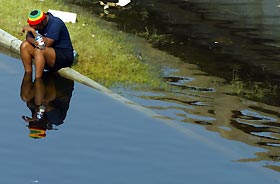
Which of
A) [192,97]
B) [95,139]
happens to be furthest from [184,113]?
[95,139]

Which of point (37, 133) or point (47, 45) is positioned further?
point (47, 45)

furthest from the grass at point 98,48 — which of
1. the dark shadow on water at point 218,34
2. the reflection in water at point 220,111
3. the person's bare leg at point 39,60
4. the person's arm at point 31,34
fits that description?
the person's arm at point 31,34

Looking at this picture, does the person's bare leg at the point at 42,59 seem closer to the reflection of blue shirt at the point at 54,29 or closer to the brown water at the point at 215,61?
the reflection of blue shirt at the point at 54,29

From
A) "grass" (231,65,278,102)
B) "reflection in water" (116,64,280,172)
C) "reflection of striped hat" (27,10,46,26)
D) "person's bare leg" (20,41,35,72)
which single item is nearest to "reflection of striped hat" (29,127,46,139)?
"reflection in water" (116,64,280,172)

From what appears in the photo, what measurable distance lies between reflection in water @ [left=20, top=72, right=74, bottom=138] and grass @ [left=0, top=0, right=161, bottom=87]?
1.92ft

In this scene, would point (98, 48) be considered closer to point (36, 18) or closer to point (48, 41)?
point (48, 41)

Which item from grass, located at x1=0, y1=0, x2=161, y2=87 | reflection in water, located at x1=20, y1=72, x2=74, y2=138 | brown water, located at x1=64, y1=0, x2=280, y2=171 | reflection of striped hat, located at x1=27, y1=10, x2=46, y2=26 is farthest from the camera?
grass, located at x1=0, y1=0, x2=161, y2=87

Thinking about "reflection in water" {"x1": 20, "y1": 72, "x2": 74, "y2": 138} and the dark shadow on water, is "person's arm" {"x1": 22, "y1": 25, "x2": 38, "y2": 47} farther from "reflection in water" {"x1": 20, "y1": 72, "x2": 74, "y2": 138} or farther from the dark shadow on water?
the dark shadow on water

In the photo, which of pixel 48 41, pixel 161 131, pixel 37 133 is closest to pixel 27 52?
pixel 48 41

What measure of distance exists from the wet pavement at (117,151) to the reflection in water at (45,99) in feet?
0.34

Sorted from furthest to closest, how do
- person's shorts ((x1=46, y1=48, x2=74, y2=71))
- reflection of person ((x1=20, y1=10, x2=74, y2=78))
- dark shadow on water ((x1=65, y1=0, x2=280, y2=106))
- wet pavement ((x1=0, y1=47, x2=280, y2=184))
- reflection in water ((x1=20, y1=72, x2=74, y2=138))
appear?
dark shadow on water ((x1=65, y1=0, x2=280, y2=106))
person's shorts ((x1=46, y1=48, x2=74, y2=71))
reflection of person ((x1=20, y1=10, x2=74, y2=78))
reflection in water ((x1=20, y1=72, x2=74, y2=138))
wet pavement ((x1=0, y1=47, x2=280, y2=184))

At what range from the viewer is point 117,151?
27.3 ft

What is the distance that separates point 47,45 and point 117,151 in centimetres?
287

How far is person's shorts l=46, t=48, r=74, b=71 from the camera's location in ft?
35.4
